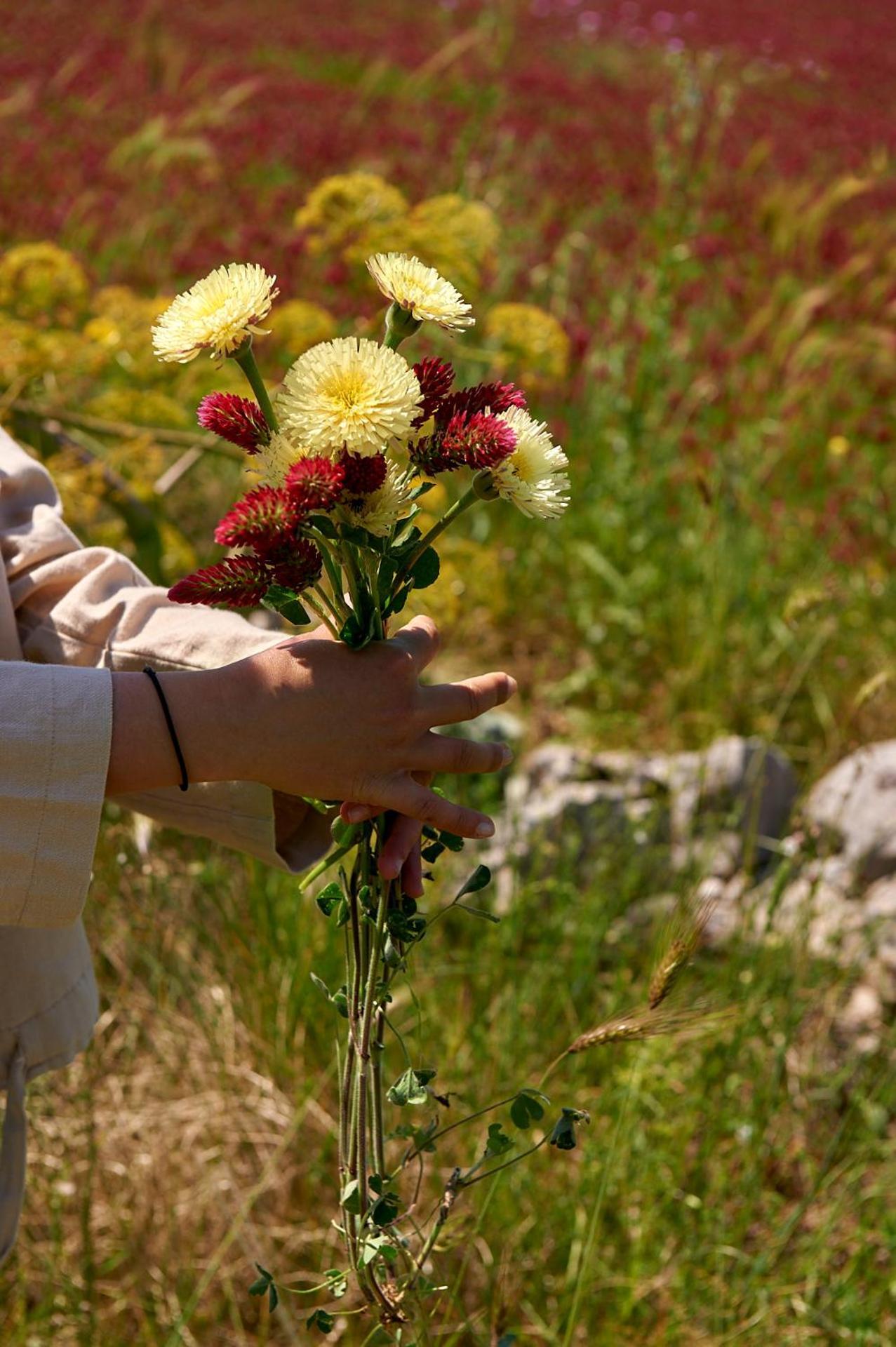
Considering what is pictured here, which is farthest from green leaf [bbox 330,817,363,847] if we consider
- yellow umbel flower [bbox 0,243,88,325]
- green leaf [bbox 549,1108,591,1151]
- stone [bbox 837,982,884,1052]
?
yellow umbel flower [bbox 0,243,88,325]

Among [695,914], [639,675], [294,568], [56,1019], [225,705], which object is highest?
[294,568]

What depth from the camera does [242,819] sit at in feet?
3.83

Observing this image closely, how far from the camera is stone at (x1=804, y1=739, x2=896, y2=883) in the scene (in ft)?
8.08

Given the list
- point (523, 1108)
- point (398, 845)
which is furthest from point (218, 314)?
point (523, 1108)

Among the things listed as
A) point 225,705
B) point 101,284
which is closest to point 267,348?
point 101,284

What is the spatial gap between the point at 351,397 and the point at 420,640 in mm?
249

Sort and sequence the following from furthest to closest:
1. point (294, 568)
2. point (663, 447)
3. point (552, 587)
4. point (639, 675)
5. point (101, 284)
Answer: point (101, 284), point (663, 447), point (552, 587), point (639, 675), point (294, 568)

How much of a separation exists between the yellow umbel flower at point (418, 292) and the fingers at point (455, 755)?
0.32 meters

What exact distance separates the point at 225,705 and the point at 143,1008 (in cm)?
120

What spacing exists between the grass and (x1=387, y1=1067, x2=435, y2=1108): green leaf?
47 cm

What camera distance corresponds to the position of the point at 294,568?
2.77 feet

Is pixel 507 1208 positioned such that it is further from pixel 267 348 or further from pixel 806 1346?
pixel 267 348

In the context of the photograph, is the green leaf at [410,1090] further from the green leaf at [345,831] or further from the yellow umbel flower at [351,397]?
the yellow umbel flower at [351,397]

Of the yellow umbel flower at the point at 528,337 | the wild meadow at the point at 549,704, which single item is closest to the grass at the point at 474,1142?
the wild meadow at the point at 549,704
